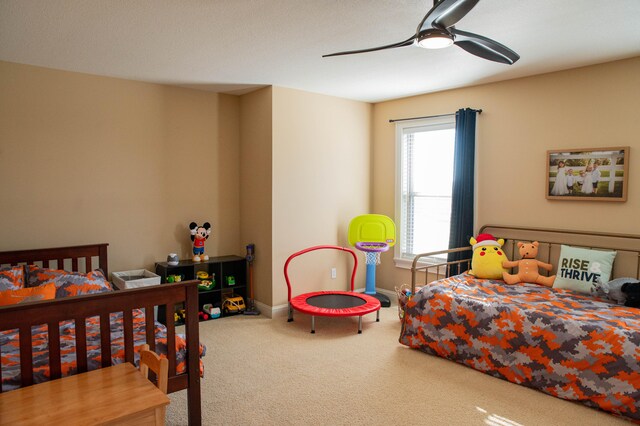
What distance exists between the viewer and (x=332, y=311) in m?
4.12

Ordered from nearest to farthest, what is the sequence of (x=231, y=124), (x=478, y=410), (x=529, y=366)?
1. (x=478, y=410)
2. (x=529, y=366)
3. (x=231, y=124)

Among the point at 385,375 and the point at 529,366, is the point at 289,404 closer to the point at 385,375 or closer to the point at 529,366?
the point at 385,375

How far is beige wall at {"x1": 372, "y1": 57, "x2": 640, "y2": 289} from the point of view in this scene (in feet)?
11.9

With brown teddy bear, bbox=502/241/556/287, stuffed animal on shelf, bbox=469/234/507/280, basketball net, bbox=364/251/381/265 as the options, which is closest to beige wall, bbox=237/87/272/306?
basketball net, bbox=364/251/381/265

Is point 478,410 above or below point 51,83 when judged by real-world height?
below

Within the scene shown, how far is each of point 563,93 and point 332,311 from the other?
291 cm

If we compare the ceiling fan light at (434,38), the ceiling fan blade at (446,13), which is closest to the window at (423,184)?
the ceiling fan light at (434,38)

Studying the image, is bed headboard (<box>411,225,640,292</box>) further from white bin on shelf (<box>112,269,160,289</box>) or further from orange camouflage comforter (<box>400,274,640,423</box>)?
white bin on shelf (<box>112,269,160,289</box>)

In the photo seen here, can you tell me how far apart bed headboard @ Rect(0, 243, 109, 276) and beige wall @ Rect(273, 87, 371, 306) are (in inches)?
66.2

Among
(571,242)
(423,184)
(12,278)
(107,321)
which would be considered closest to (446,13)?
(107,321)

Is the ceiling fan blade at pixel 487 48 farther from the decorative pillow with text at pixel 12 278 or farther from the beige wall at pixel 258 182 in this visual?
the decorative pillow with text at pixel 12 278

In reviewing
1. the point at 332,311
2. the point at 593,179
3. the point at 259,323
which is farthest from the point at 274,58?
the point at 593,179

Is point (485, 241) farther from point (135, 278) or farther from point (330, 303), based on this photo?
point (135, 278)

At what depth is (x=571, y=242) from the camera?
12.9ft
